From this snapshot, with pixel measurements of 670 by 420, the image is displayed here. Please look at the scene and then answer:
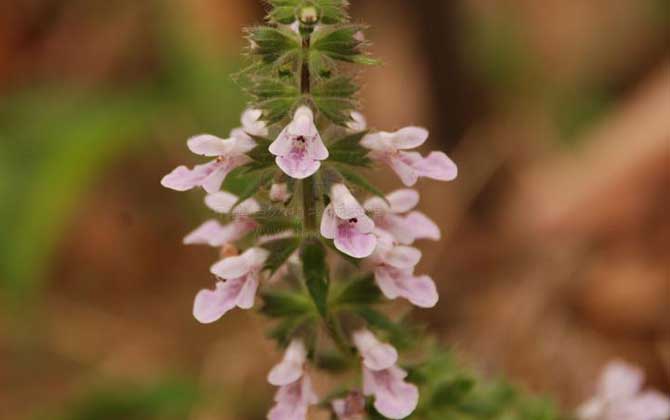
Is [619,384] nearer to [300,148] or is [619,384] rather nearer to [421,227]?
[421,227]

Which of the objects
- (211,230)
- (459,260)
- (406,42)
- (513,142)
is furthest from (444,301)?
(211,230)

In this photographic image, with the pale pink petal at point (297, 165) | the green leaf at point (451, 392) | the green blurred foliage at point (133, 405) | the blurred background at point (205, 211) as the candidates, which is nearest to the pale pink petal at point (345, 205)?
the pale pink petal at point (297, 165)

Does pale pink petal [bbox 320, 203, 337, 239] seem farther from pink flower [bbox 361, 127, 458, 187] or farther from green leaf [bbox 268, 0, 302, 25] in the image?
green leaf [bbox 268, 0, 302, 25]

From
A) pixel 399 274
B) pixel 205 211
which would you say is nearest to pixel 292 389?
pixel 399 274

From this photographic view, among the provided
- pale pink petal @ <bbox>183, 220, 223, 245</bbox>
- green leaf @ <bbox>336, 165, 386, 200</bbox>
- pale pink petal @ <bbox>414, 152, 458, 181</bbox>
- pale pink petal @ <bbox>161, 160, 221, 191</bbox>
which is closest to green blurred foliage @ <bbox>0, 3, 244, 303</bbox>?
pale pink petal @ <bbox>183, 220, 223, 245</bbox>

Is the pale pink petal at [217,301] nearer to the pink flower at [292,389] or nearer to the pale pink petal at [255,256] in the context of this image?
the pale pink petal at [255,256]
